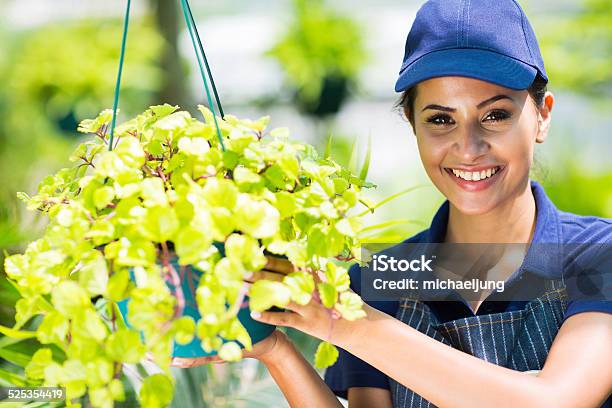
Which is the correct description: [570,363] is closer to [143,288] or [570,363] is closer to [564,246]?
[564,246]

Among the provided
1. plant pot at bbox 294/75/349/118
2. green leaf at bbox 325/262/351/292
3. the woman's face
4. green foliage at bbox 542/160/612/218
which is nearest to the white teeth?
the woman's face

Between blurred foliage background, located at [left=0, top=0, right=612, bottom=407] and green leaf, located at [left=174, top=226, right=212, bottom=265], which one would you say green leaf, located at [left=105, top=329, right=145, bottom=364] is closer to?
green leaf, located at [left=174, top=226, right=212, bottom=265]

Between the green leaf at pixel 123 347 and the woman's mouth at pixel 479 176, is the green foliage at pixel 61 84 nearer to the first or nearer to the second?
the woman's mouth at pixel 479 176

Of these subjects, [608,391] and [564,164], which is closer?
[608,391]

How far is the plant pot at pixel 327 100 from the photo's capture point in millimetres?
4199

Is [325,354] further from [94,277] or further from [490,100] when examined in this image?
[490,100]

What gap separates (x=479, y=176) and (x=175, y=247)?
450 mm

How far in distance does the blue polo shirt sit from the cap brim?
0.70ft

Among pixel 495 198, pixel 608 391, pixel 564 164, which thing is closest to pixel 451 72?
pixel 495 198

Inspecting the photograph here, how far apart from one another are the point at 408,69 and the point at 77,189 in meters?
0.43

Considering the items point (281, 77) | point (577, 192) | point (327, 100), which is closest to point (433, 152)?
point (577, 192)

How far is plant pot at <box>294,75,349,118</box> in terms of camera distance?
4199 mm

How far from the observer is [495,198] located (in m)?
1.00

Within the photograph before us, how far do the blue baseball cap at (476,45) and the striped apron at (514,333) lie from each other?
0.91 feet
